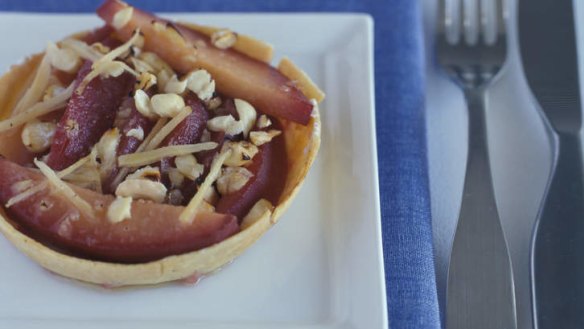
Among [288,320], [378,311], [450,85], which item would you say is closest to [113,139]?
[288,320]

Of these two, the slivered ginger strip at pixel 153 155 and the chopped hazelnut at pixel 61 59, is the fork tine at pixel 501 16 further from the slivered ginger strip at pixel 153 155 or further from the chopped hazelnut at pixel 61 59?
the chopped hazelnut at pixel 61 59

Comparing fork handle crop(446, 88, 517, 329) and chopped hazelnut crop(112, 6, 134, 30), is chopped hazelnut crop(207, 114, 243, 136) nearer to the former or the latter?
chopped hazelnut crop(112, 6, 134, 30)

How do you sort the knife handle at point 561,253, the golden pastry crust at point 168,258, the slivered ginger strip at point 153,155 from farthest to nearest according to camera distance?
the knife handle at point 561,253 → the slivered ginger strip at point 153,155 → the golden pastry crust at point 168,258

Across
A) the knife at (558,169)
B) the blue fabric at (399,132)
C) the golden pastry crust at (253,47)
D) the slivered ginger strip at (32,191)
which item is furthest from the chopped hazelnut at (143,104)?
the knife at (558,169)

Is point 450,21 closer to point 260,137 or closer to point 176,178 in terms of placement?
point 260,137

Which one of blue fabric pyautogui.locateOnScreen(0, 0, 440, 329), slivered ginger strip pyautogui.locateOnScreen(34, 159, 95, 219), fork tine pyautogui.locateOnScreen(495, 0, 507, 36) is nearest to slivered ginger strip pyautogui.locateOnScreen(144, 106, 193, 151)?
slivered ginger strip pyautogui.locateOnScreen(34, 159, 95, 219)

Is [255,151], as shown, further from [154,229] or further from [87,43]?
[87,43]

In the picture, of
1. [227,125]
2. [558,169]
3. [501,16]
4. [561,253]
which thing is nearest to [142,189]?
[227,125]
